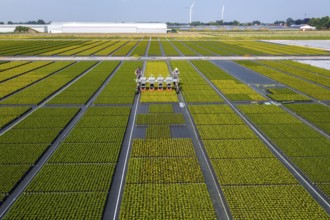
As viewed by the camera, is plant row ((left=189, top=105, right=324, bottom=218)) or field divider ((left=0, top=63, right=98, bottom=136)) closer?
plant row ((left=189, top=105, right=324, bottom=218))

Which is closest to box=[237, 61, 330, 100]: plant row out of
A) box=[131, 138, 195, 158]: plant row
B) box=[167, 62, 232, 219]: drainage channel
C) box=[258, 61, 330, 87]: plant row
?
box=[258, 61, 330, 87]: plant row

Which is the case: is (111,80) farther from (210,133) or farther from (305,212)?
(305,212)

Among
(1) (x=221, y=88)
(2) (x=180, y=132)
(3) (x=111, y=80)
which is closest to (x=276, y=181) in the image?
(2) (x=180, y=132)

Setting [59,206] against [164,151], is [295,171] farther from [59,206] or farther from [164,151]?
[59,206]

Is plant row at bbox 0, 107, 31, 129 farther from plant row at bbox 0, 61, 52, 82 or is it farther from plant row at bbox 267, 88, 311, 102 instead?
plant row at bbox 267, 88, 311, 102

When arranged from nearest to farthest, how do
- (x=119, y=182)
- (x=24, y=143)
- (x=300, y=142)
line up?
(x=119, y=182)
(x=24, y=143)
(x=300, y=142)

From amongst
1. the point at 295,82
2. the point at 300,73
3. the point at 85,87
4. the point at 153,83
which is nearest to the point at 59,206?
the point at 153,83

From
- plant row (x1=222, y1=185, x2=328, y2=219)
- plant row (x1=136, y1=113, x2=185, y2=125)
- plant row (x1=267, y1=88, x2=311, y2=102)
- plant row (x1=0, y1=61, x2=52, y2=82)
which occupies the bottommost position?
plant row (x1=222, y1=185, x2=328, y2=219)

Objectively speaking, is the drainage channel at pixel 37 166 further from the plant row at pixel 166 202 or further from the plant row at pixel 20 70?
the plant row at pixel 20 70
